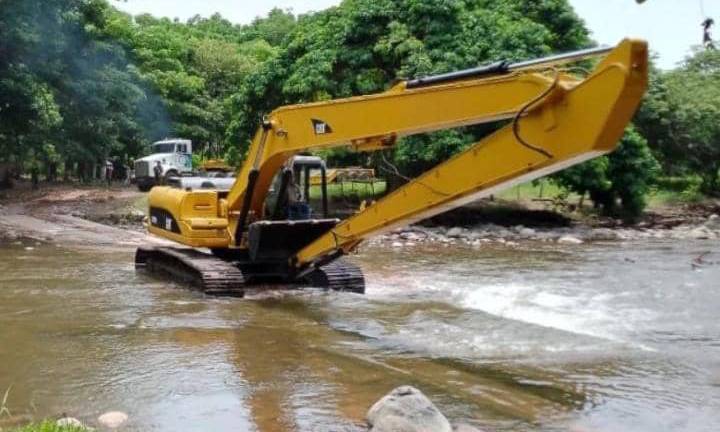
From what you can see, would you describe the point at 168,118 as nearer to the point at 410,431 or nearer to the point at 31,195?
the point at 31,195

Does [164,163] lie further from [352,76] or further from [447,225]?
[447,225]

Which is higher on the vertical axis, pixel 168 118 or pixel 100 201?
pixel 168 118

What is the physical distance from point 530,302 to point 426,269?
4404 mm

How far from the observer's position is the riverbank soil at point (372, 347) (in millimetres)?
7152

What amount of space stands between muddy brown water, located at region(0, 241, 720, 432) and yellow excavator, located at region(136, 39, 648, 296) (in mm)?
682

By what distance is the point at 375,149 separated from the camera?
11.2 metres

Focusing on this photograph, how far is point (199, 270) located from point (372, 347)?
13.7 feet

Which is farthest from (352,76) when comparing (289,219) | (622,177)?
(289,219)

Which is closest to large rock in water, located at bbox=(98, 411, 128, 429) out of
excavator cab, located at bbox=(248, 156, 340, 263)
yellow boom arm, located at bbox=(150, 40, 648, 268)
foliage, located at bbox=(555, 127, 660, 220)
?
yellow boom arm, located at bbox=(150, 40, 648, 268)

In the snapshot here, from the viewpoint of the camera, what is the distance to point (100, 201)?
31.7 m

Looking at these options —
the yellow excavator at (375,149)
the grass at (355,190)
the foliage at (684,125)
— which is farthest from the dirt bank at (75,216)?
the foliage at (684,125)

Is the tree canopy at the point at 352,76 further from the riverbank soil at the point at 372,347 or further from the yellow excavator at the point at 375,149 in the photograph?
the yellow excavator at the point at 375,149

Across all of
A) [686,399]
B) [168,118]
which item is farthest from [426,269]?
[168,118]

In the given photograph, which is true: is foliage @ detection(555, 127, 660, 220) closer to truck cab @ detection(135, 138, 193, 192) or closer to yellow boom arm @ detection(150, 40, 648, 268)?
yellow boom arm @ detection(150, 40, 648, 268)
